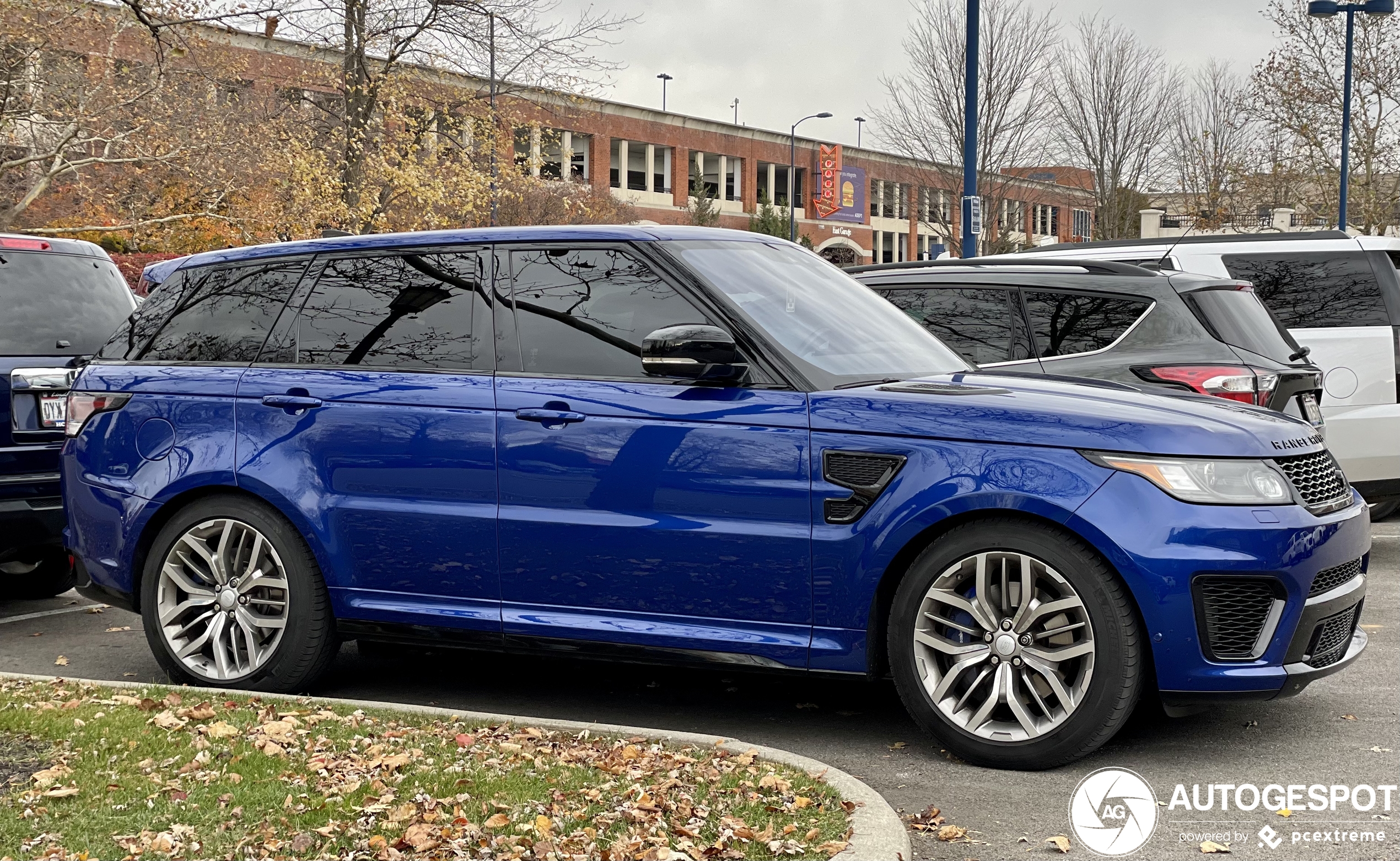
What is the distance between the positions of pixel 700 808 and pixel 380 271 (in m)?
2.83

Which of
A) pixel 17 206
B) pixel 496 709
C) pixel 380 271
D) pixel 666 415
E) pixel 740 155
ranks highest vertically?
pixel 740 155

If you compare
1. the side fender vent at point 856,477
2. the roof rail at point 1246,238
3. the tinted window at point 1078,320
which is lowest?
the side fender vent at point 856,477

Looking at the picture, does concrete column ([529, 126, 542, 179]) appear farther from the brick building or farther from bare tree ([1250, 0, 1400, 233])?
bare tree ([1250, 0, 1400, 233])

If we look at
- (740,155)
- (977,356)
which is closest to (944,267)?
(977,356)

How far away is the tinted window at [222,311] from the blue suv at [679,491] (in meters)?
0.01

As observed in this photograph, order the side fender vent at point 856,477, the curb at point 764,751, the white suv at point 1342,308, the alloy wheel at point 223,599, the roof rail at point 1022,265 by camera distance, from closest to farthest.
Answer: the curb at point 764,751
the side fender vent at point 856,477
the alloy wheel at point 223,599
the roof rail at point 1022,265
the white suv at point 1342,308

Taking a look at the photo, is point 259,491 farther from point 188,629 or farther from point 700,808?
point 700,808

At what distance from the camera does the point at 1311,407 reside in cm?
786

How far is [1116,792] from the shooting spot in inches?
182

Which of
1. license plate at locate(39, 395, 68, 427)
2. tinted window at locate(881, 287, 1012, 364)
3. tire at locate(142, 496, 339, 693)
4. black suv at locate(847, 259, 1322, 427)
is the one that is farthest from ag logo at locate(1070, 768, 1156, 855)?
license plate at locate(39, 395, 68, 427)

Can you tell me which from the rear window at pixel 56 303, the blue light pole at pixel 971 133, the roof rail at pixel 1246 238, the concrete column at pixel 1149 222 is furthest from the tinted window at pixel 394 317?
the concrete column at pixel 1149 222

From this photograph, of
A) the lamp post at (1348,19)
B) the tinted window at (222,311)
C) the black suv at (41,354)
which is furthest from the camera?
the lamp post at (1348,19)

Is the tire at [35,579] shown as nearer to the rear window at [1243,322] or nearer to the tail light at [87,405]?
the tail light at [87,405]

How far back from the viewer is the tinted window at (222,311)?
618 centimetres
